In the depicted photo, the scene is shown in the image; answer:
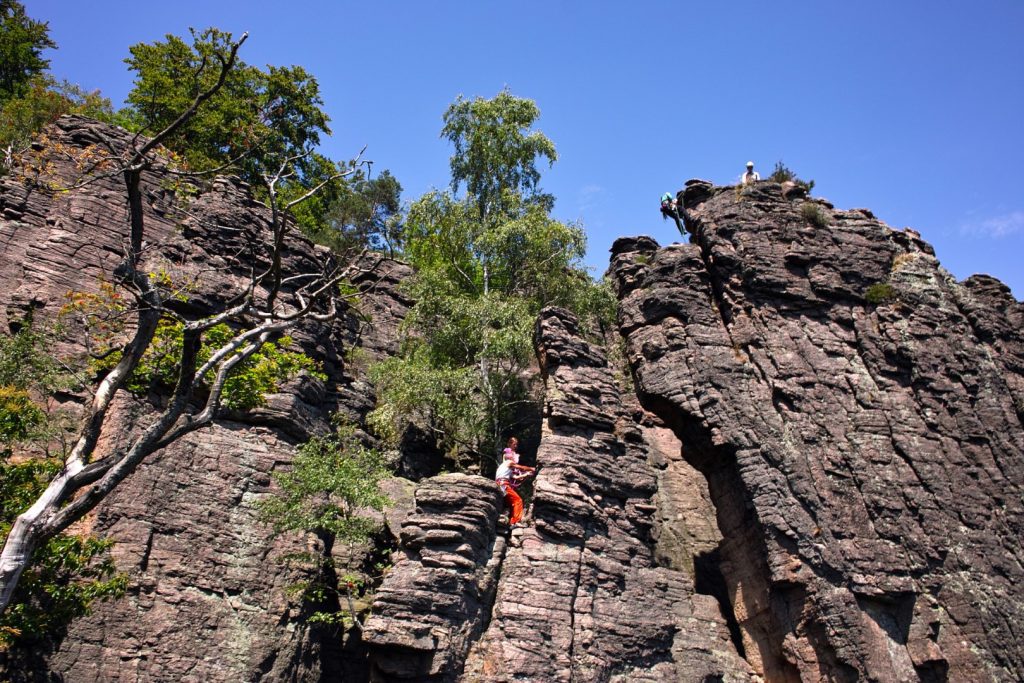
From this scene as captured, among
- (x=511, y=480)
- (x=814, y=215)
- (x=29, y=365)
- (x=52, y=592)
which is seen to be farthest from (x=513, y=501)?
(x=814, y=215)

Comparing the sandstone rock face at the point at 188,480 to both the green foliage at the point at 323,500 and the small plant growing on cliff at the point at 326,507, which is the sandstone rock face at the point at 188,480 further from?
the green foliage at the point at 323,500

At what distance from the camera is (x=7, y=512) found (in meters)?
13.3

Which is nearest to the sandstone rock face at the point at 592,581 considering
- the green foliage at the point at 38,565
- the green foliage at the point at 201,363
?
the green foliage at the point at 201,363

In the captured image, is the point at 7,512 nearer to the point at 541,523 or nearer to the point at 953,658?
the point at 541,523

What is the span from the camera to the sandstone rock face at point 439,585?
48.8ft

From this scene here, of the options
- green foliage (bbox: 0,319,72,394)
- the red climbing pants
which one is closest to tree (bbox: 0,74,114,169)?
green foliage (bbox: 0,319,72,394)

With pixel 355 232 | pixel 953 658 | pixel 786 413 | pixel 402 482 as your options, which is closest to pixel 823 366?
pixel 786 413

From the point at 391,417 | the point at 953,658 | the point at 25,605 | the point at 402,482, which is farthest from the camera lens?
the point at 391,417

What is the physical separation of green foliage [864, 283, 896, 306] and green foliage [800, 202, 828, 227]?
2.62 meters

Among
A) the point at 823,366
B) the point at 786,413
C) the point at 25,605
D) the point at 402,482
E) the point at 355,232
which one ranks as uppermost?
the point at 355,232

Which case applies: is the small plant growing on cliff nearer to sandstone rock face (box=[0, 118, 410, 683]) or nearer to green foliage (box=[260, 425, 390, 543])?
green foliage (box=[260, 425, 390, 543])

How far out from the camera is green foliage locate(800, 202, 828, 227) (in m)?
23.0

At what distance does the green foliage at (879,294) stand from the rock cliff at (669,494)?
2.4 inches

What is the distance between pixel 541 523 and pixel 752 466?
Answer: 5573mm
